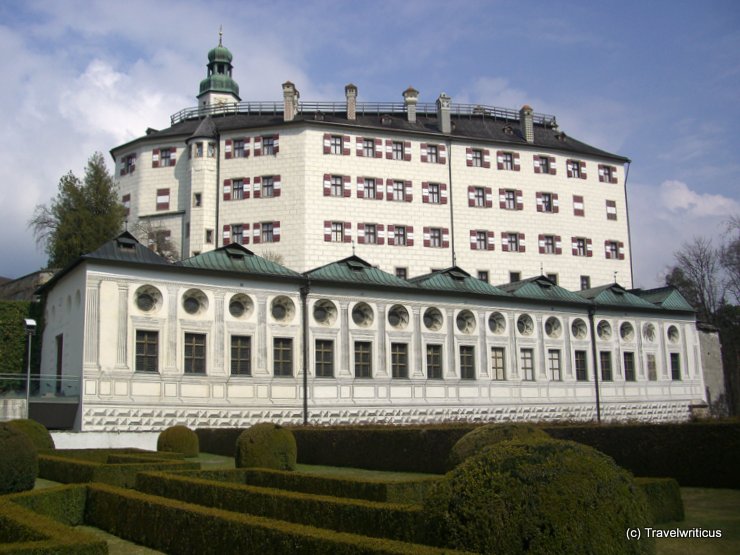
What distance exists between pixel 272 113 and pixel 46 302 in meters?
28.2

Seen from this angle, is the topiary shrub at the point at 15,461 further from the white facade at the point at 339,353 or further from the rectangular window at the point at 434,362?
the rectangular window at the point at 434,362

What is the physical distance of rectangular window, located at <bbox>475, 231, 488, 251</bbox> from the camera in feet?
182

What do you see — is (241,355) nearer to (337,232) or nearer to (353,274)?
(353,274)

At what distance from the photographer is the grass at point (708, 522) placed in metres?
11.7

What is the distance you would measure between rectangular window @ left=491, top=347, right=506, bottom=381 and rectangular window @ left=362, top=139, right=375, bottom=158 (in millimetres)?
19467

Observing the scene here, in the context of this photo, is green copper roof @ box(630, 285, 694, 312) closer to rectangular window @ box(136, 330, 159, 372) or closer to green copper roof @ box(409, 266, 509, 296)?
green copper roof @ box(409, 266, 509, 296)

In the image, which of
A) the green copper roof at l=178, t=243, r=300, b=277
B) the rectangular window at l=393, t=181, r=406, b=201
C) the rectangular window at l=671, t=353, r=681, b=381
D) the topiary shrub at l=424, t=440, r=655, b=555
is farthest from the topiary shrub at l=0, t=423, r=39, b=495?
the rectangular window at l=393, t=181, r=406, b=201

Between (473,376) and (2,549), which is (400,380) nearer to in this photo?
(473,376)

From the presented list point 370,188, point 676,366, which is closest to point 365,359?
point 370,188

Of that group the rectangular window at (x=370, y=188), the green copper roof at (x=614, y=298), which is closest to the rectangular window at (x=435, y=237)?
the rectangular window at (x=370, y=188)

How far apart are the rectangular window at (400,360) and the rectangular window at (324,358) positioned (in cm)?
305

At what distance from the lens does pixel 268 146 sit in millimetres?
54344

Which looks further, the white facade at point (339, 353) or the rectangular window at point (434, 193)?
the rectangular window at point (434, 193)

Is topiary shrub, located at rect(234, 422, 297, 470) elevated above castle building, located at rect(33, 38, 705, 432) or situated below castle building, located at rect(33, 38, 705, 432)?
below
